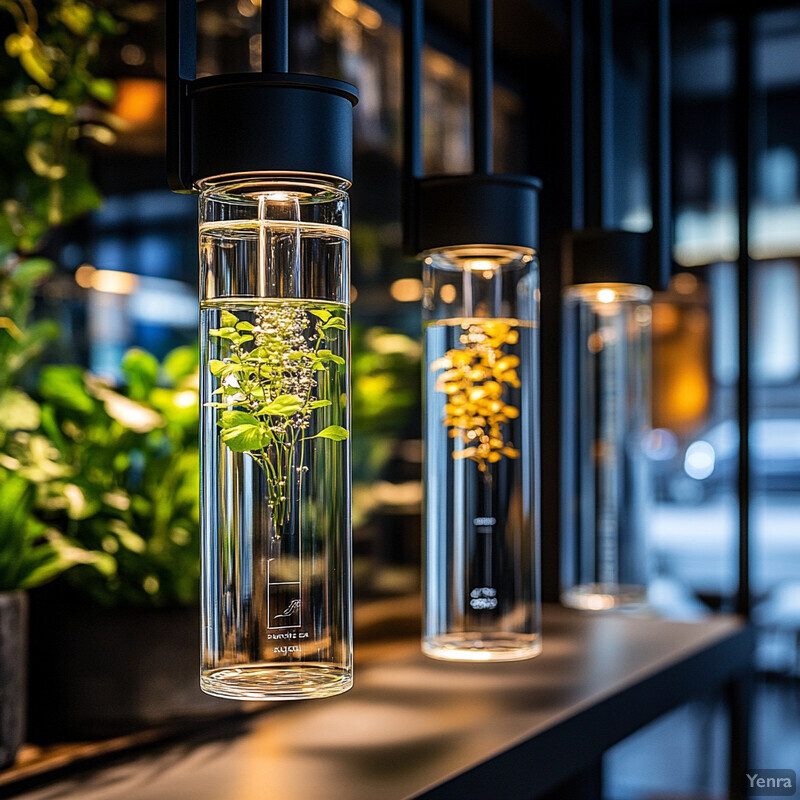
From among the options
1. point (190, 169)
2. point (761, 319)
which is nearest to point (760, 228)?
point (761, 319)

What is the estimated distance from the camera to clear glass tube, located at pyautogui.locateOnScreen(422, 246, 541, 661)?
36.2 inches

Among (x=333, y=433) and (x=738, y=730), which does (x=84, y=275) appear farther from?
(x=738, y=730)

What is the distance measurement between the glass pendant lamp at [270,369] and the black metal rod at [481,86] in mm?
228

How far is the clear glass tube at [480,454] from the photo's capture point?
0.92 meters

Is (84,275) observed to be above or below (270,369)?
above

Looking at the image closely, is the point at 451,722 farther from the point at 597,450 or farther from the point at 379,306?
the point at 379,306

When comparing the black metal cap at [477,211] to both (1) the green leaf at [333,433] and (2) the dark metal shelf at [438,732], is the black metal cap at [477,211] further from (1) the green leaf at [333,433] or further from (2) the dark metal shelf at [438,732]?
(2) the dark metal shelf at [438,732]

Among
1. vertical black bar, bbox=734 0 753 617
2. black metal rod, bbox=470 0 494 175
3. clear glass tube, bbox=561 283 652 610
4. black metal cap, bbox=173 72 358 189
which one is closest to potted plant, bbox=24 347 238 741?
clear glass tube, bbox=561 283 652 610

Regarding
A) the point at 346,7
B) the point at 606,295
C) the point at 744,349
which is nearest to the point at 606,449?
the point at 606,295

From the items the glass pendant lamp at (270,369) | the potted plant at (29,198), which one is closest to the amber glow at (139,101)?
the potted plant at (29,198)

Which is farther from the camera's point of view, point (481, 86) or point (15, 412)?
point (15, 412)

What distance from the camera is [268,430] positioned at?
2.25ft

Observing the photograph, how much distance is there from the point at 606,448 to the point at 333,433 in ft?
2.49

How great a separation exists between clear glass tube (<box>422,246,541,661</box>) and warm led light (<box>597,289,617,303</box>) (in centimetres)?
28
